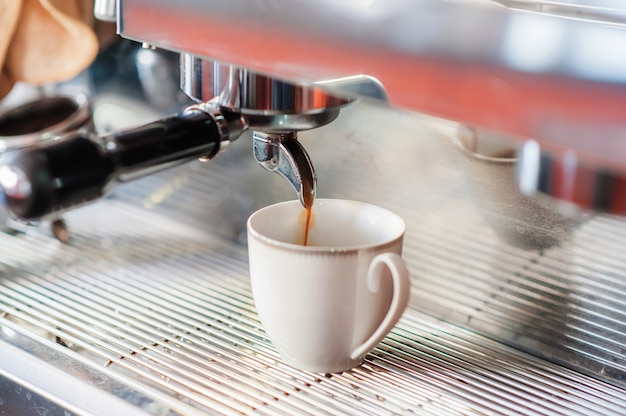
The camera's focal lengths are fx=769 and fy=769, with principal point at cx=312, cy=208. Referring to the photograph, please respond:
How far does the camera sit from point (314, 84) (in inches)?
12.2

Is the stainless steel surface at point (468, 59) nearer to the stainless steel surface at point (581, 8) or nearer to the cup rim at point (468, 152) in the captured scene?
the stainless steel surface at point (581, 8)

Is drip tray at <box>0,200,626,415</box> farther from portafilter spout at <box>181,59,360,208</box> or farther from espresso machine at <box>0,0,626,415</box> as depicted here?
portafilter spout at <box>181,59,360,208</box>

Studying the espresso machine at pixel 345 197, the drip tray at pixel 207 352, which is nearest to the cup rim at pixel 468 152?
the espresso machine at pixel 345 197

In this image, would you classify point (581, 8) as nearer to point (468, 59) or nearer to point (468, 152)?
point (468, 59)

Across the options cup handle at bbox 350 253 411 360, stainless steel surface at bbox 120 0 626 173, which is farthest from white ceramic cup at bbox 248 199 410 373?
stainless steel surface at bbox 120 0 626 173

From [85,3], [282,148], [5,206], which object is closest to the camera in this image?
[5,206]

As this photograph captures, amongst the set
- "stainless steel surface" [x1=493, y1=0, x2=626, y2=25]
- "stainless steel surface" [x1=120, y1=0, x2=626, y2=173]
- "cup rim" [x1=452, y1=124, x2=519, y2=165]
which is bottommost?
"cup rim" [x1=452, y1=124, x2=519, y2=165]

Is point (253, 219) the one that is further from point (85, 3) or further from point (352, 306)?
point (85, 3)

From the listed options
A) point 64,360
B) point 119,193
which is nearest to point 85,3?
point 119,193

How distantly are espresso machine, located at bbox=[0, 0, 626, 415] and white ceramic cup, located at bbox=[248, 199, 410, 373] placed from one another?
19 millimetres

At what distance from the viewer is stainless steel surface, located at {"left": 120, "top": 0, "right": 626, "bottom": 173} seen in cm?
24

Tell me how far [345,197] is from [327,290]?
6.2 inches

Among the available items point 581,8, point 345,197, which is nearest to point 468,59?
point 581,8

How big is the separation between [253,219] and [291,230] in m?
0.03
